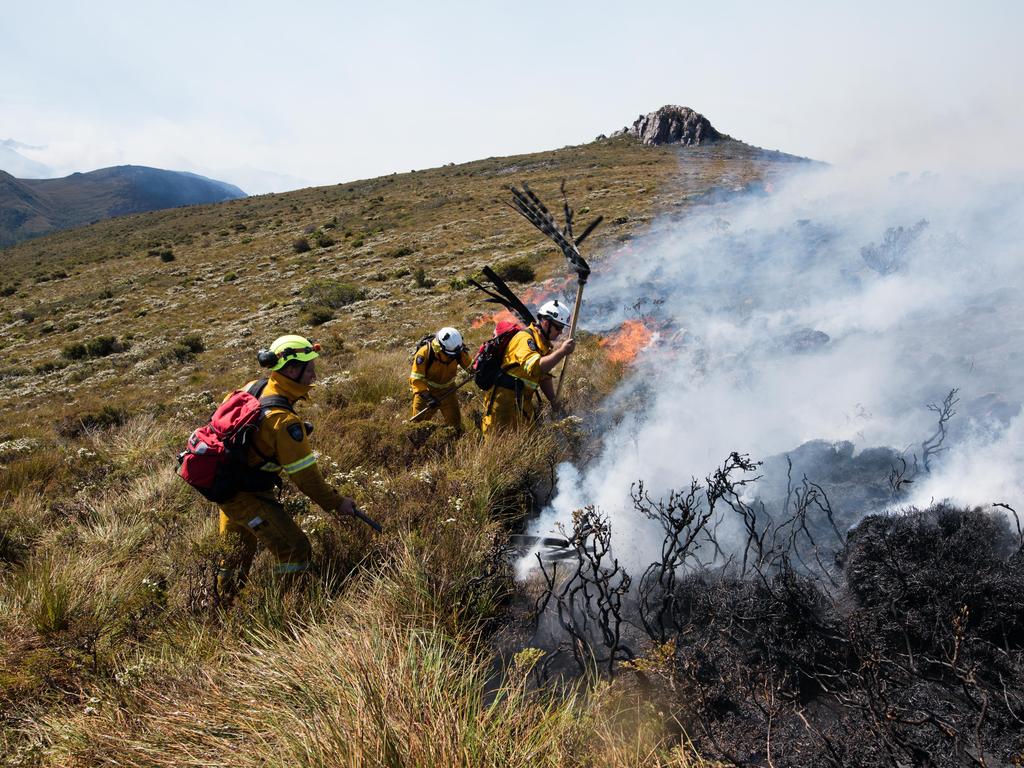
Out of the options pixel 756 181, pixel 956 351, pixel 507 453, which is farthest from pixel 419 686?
pixel 756 181

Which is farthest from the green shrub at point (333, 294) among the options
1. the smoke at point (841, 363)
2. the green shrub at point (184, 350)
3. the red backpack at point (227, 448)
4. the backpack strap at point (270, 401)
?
the red backpack at point (227, 448)

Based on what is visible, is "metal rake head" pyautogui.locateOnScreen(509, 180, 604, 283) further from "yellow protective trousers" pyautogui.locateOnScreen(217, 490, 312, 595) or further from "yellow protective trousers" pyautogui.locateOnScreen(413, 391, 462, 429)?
"yellow protective trousers" pyautogui.locateOnScreen(217, 490, 312, 595)

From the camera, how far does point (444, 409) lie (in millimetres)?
6891

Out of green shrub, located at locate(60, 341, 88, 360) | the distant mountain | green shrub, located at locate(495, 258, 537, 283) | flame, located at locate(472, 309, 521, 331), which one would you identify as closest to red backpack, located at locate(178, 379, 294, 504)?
flame, located at locate(472, 309, 521, 331)

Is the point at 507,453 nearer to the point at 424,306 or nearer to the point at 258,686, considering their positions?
the point at 258,686

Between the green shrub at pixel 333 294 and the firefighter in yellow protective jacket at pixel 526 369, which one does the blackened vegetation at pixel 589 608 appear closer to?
the firefighter in yellow protective jacket at pixel 526 369

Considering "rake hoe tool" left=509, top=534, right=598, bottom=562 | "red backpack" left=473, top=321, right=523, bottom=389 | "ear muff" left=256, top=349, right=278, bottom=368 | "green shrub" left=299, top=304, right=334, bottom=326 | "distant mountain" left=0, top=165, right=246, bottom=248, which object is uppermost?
"distant mountain" left=0, top=165, right=246, bottom=248

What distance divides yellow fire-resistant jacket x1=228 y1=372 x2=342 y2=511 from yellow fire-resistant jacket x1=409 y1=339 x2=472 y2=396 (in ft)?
9.20

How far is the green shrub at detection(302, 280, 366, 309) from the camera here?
2004 centimetres

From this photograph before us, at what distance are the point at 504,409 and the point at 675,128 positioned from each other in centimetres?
6180

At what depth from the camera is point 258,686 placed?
8.37 ft

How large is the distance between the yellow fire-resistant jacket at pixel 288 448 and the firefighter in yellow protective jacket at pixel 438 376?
280 centimetres

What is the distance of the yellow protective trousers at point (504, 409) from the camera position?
5.88 m

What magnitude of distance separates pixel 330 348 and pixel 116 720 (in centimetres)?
1180
